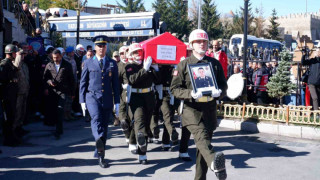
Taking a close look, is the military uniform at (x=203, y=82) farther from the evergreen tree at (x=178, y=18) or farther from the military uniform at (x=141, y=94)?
the evergreen tree at (x=178, y=18)

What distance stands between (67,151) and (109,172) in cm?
174

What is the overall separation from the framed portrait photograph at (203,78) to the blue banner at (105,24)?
9.02m

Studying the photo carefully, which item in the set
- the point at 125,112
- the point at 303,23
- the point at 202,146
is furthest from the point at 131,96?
the point at 303,23

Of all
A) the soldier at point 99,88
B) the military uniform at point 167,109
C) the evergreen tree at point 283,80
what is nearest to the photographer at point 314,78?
the evergreen tree at point 283,80

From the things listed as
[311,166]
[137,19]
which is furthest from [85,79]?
[137,19]

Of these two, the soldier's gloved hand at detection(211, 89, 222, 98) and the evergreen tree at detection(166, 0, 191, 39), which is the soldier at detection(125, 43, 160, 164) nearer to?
the soldier's gloved hand at detection(211, 89, 222, 98)

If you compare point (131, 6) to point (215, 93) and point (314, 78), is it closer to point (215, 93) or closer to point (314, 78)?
point (314, 78)

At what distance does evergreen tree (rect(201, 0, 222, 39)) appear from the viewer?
55.4 meters

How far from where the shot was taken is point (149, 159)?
22.9 feet

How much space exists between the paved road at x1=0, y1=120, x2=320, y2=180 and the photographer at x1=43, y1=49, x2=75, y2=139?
581 millimetres

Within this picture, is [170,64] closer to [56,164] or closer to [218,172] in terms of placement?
[56,164]

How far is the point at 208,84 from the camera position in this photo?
5160 mm

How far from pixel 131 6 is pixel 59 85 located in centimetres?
6041

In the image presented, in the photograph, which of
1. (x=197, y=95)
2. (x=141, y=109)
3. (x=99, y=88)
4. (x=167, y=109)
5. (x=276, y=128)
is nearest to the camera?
(x=197, y=95)
